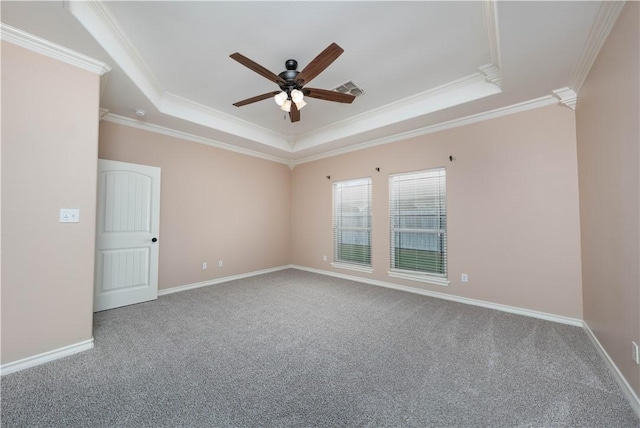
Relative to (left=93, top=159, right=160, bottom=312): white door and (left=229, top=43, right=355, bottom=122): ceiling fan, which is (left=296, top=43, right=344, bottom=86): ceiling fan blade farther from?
(left=93, top=159, right=160, bottom=312): white door

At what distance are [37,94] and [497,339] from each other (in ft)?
15.6

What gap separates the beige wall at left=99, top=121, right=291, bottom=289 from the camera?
13.0 ft

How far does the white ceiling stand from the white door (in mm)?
880

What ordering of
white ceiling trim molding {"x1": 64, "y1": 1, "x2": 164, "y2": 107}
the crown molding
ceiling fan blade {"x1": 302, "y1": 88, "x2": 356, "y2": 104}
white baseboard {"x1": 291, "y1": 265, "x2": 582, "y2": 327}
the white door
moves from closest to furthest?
white ceiling trim molding {"x1": 64, "y1": 1, "x2": 164, "y2": 107} → ceiling fan blade {"x1": 302, "y1": 88, "x2": 356, "y2": 104} → white baseboard {"x1": 291, "y1": 265, "x2": 582, "y2": 327} → the crown molding → the white door

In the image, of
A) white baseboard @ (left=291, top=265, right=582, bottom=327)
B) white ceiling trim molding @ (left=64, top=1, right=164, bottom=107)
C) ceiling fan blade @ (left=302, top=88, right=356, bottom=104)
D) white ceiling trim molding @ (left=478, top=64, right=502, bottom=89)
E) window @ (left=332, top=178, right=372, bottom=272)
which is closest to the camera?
white ceiling trim molding @ (left=64, top=1, right=164, bottom=107)

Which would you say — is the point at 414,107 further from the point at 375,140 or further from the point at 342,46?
the point at 342,46

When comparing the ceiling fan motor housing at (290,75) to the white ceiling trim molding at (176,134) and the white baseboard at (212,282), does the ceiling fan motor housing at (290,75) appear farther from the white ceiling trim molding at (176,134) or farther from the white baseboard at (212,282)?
the white baseboard at (212,282)

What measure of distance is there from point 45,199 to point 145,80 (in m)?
1.74

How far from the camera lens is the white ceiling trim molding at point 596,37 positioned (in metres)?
1.77

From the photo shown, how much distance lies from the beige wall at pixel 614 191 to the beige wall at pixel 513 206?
313 millimetres

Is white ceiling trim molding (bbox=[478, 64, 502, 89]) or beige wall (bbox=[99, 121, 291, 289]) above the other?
white ceiling trim molding (bbox=[478, 64, 502, 89])

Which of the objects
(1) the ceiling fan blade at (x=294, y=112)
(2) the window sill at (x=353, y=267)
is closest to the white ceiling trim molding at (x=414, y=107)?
(1) the ceiling fan blade at (x=294, y=112)

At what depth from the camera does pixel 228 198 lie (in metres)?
4.92

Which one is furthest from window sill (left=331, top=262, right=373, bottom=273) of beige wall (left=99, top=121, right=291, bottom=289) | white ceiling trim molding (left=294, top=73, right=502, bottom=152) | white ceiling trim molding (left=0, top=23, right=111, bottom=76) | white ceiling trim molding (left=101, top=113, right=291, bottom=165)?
white ceiling trim molding (left=0, top=23, right=111, bottom=76)
